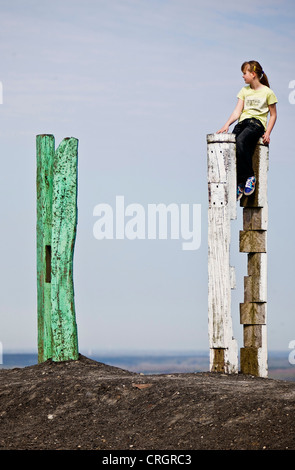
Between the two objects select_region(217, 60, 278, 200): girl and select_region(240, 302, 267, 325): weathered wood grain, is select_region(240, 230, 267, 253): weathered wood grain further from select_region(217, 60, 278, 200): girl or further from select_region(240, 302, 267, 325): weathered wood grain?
select_region(240, 302, 267, 325): weathered wood grain

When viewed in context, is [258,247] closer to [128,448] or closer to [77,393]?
[77,393]

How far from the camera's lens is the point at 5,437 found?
807 centimetres

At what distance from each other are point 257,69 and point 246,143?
1.07m

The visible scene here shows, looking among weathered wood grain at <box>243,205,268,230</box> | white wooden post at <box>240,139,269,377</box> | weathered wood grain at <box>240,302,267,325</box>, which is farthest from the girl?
weathered wood grain at <box>240,302,267,325</box>

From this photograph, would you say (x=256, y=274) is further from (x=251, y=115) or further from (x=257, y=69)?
(x=257, y=69)

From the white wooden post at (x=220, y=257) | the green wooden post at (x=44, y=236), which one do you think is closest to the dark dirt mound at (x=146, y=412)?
the white wooden post at (x=220, y=257)

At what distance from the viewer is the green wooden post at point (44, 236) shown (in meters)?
10.9

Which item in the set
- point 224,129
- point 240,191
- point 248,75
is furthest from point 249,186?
point 248,75

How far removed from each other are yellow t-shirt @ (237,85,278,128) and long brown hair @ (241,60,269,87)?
114 mm

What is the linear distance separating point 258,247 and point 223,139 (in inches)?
62.8

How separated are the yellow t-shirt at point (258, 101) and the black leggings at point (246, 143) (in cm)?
9

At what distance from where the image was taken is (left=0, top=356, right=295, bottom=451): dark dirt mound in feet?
23.8

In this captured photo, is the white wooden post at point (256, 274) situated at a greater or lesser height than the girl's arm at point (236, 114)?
lesser

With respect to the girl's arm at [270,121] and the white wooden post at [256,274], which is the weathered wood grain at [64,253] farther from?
the girl's arm at [270,121]
